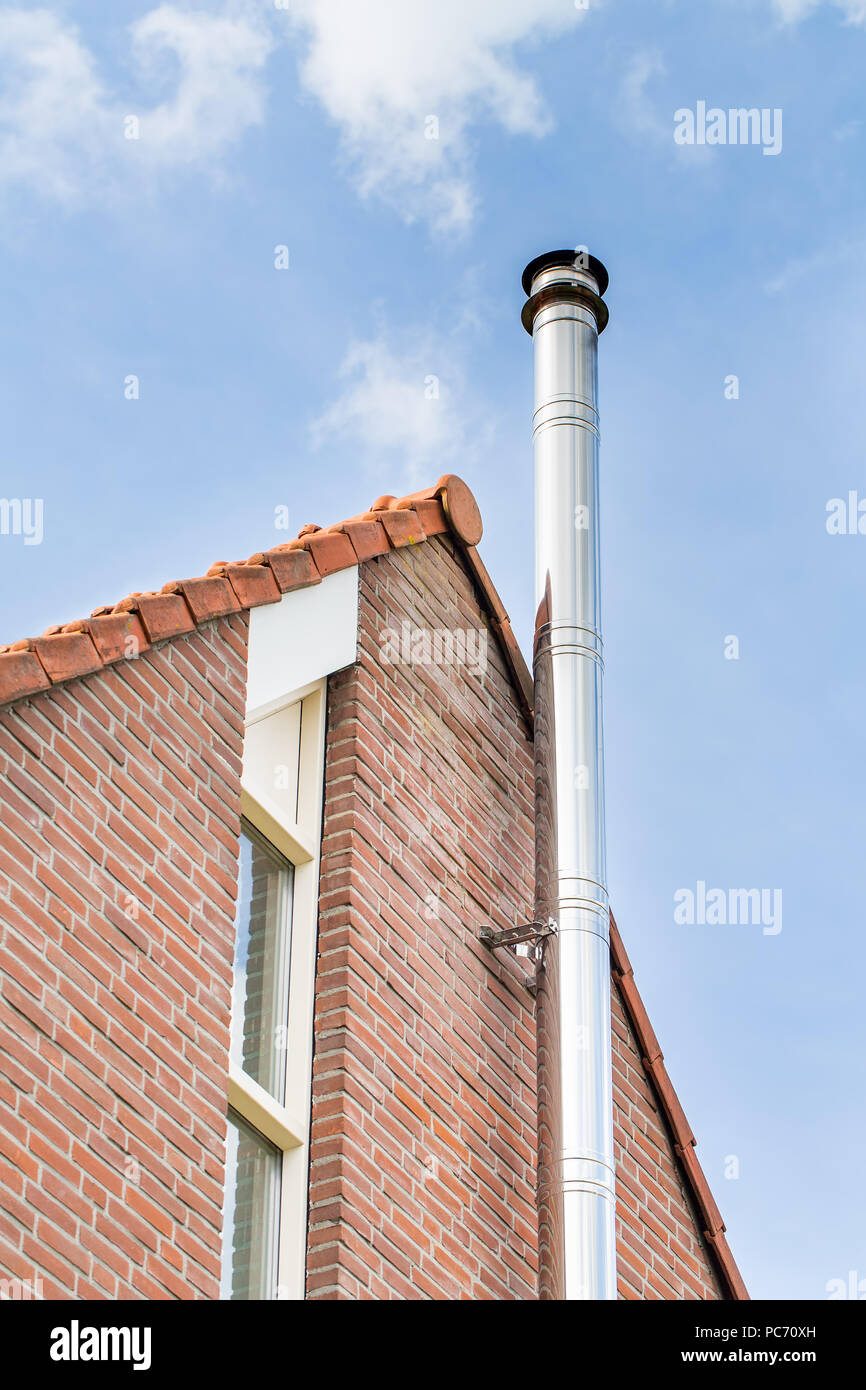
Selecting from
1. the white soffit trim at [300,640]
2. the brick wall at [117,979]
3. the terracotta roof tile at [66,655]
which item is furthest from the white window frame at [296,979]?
the terracotta roof tile at [66,655]

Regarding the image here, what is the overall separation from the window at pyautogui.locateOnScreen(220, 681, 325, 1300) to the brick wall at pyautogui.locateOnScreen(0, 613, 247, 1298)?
1.51ft

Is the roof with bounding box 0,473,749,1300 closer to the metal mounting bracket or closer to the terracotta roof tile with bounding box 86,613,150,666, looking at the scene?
the terracotta roof tile with bounding box 86,613,150,666

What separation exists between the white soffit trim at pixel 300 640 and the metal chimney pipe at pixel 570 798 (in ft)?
4.02

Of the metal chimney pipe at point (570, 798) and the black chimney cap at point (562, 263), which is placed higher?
the black chimney cap at point (562, 263)

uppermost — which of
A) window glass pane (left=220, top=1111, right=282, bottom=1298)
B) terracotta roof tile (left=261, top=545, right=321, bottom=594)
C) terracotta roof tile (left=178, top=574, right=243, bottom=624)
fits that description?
terracotta roof tile (left=261, top=545, right=321, bottom=594)

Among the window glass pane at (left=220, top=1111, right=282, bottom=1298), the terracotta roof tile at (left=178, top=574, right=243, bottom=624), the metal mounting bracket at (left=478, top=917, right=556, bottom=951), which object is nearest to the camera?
the window glass pane at (left=220, top=1111, right=282, bottom=1298)

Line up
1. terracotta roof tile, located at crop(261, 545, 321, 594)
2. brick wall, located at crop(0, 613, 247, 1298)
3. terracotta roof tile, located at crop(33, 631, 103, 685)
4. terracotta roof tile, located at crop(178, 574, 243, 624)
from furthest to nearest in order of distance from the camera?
terracotta roof tile, located at crop(261, 545, 321, 594) < terracotta roof tile, located at crop(178, 574, 243, 624) < terracotta roof tile, located at crop(33, 631, 103, 685) < brick wall, located at crop(0, 613, 247, 1298)

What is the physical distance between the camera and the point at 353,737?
8734mm

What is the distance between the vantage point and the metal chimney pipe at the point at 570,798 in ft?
28.2

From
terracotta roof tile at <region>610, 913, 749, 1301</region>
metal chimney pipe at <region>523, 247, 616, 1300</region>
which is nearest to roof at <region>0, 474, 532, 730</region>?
metal chimney pipe at <region>523, 247, 616, 1300</region>

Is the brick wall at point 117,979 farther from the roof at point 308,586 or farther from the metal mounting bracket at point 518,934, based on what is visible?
the metal mounting bracket at point 518,934

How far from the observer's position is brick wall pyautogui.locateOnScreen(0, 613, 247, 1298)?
21.1ft

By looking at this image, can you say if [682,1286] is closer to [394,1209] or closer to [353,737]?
[394,1209]
